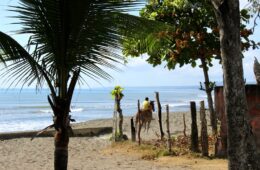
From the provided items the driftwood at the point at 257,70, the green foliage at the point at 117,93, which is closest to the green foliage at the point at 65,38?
the driftwood at the point at 257,70

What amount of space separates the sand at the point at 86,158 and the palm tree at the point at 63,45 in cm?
620

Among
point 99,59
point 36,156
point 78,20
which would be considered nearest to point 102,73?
point 99,59

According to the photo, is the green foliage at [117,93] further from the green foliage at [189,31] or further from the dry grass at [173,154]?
the green foliage at [189,31]

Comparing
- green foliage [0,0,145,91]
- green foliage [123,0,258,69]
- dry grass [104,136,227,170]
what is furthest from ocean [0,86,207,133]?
green foliage [123,0,258,69]

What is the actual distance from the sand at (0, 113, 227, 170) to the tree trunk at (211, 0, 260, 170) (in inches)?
202

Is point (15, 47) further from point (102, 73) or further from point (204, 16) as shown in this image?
point (204, 16)

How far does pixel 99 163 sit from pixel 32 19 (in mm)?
8101

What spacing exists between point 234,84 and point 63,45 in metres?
2.06

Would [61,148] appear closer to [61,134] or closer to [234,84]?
[61,134]

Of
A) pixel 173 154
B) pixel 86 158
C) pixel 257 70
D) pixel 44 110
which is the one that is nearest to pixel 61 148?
pixel 257 70

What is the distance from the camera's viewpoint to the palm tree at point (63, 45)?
5.23 m

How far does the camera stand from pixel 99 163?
1297cm

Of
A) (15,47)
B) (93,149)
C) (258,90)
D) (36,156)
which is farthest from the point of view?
(93,149)

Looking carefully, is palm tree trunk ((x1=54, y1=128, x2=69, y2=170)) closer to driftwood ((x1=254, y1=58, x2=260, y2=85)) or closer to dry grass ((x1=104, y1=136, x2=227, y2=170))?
driftwood ((x1=254, y1=58, x2=260, y2=85))
